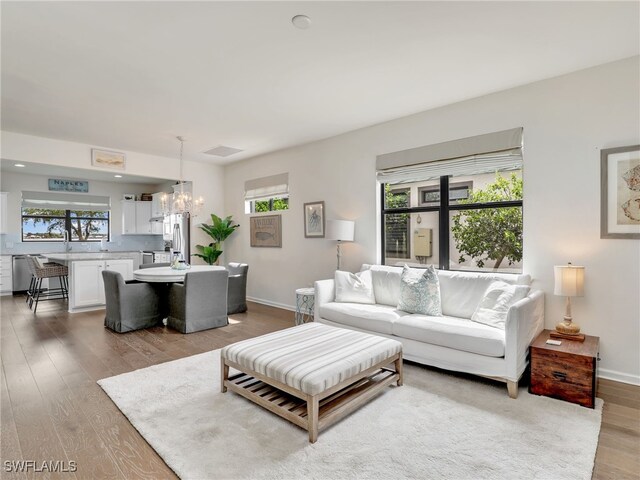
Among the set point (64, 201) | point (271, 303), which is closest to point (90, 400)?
point (271, 303)

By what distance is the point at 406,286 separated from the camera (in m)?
3.47

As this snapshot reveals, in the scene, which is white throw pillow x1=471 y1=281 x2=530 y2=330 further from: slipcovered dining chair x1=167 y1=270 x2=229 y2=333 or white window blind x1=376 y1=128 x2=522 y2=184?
slipcovered dining chair x1=167 y1=270 x2=229 y2=333

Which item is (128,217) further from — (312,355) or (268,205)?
(312,355)

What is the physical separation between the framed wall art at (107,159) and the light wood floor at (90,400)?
8.07 feet

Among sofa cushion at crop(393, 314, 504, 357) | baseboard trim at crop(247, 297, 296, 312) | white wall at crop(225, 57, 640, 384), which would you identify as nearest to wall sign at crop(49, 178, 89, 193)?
baseboard trim at crop(247, 297, 296, 312)

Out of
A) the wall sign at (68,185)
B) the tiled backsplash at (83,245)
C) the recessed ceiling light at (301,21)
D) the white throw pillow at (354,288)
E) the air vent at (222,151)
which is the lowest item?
the white throw pillow at (354,288)

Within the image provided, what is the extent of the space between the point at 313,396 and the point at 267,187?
4.58 m

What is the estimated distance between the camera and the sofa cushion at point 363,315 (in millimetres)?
3301

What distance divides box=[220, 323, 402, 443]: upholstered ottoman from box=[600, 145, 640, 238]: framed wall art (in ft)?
6.90

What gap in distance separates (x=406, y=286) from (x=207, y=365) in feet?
6.73

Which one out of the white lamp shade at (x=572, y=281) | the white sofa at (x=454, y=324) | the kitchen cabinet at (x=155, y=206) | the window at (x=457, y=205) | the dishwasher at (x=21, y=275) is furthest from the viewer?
the kitchen cabinet at (x=155, y=206)

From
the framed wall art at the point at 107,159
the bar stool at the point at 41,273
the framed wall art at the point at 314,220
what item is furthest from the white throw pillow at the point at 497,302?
the bar stool at the point at 41,273

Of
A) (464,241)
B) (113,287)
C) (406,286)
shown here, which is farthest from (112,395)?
(464,241)

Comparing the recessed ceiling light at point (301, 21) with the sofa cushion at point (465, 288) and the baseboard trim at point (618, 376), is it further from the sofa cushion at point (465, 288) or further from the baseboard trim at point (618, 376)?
the baseboard trim at point (618, 376)
